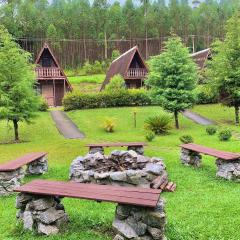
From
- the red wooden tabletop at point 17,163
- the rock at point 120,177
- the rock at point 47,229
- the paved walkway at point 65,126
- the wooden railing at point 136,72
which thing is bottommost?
the paved walkway at point 65,126

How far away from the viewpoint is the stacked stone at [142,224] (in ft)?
20.8

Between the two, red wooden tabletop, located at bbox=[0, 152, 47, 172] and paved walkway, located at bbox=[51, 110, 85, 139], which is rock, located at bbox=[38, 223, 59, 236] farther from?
paved walkway, located at bbox=[51, 110, 85, 139]

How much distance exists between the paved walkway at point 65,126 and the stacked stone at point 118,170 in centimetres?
1103

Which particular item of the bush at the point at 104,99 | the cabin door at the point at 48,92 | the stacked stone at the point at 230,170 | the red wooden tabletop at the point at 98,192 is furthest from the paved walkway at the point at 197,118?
the red wooden tabletop at the point at 98,192

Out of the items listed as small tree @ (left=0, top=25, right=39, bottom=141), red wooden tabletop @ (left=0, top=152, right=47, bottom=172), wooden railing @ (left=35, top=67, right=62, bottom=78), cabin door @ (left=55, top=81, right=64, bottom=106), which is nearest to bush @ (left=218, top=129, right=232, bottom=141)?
red wooden tabletop @ (left=0, top=152, right=47, bottom=172)

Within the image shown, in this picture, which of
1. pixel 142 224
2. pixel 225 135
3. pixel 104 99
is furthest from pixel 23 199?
pixel 104 99

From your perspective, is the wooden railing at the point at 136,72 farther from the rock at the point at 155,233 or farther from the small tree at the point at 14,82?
the rock at the point at 155,233

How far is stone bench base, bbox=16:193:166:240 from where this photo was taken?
251 inches

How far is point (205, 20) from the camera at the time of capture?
256 feet

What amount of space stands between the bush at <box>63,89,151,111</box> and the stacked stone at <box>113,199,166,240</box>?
89.1ft

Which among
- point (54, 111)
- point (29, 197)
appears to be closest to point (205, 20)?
Result: point (54, 111)

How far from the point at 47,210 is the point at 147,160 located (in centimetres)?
528

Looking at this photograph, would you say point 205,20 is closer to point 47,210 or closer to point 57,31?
point 57,31

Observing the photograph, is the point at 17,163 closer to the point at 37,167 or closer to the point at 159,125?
the point at 37,167
